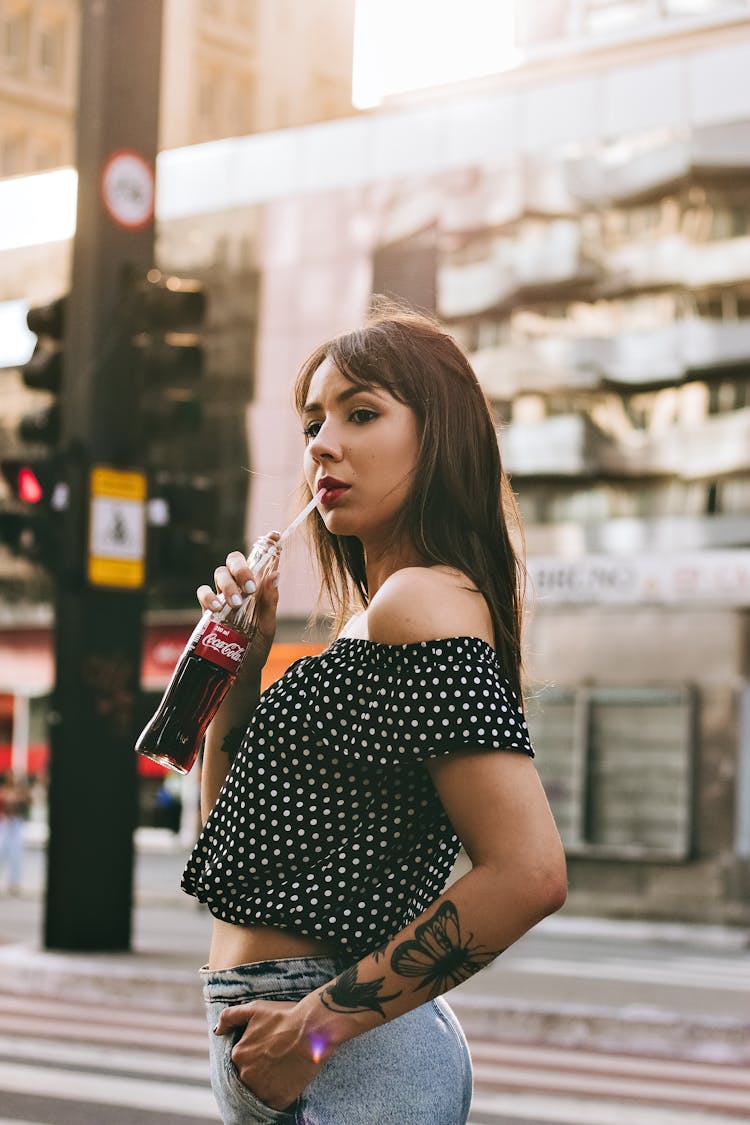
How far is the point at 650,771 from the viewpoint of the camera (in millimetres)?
21188

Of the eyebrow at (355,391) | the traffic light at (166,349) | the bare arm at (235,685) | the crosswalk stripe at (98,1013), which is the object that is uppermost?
the traffic light at (166,349)

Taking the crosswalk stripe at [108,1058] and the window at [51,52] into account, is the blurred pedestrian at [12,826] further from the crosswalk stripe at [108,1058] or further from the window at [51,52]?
the window at [51,52]

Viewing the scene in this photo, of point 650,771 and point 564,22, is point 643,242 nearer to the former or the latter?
point 564,22

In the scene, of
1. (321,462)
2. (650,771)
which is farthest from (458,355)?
(650,771)

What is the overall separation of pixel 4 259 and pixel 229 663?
97.2ft

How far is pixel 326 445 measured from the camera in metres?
2.10

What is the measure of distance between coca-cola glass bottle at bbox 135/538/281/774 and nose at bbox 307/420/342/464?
10.4 inches

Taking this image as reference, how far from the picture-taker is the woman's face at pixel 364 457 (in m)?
2.09

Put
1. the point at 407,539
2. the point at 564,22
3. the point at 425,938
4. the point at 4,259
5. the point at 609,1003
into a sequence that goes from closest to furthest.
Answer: the point at 425,938, the point at 407,539, the point at 609,1003, the point at 564,22, the point at 4,259

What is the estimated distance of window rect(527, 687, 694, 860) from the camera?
20938 mm

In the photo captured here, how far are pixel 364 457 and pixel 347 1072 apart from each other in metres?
0.73

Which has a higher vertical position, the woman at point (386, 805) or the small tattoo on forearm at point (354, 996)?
the woman at point (386, 805)

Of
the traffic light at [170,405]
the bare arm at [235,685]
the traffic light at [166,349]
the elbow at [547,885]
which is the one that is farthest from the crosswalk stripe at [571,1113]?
the traffic light at [166,349]

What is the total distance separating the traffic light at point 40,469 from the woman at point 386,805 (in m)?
7.92
